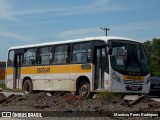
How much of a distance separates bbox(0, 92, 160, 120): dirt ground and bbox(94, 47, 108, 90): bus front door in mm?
3157

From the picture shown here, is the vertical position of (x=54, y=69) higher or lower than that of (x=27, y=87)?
higher

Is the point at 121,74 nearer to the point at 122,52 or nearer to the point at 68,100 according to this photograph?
the point at 122,52

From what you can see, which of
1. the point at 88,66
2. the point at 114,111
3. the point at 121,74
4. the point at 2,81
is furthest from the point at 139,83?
the point at 2,81

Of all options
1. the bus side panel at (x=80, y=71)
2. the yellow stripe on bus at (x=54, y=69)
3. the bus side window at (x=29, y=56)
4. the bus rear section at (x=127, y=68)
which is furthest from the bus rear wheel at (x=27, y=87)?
the bus rear section at (x=127, y=68)

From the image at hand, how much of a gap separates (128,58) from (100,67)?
1414mm

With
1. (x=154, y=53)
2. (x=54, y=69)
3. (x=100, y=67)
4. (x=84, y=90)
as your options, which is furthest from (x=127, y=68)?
(x=154, y=53)

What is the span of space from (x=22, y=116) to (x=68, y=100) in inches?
204

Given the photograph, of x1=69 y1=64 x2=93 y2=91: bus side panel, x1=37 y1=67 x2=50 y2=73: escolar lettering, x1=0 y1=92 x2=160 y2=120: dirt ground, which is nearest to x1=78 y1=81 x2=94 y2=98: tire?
x1=69 y1=64 x2=93 y2=91: bus side panel

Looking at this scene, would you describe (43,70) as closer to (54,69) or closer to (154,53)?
(54,69)

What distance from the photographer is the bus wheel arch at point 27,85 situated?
26.6m

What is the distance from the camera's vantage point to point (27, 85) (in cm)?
2692

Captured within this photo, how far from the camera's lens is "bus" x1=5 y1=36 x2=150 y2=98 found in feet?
68.3

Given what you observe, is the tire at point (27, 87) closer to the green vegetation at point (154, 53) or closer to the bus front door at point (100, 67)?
the bus front door at point (100, 67)

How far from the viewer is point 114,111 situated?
1412 cm
